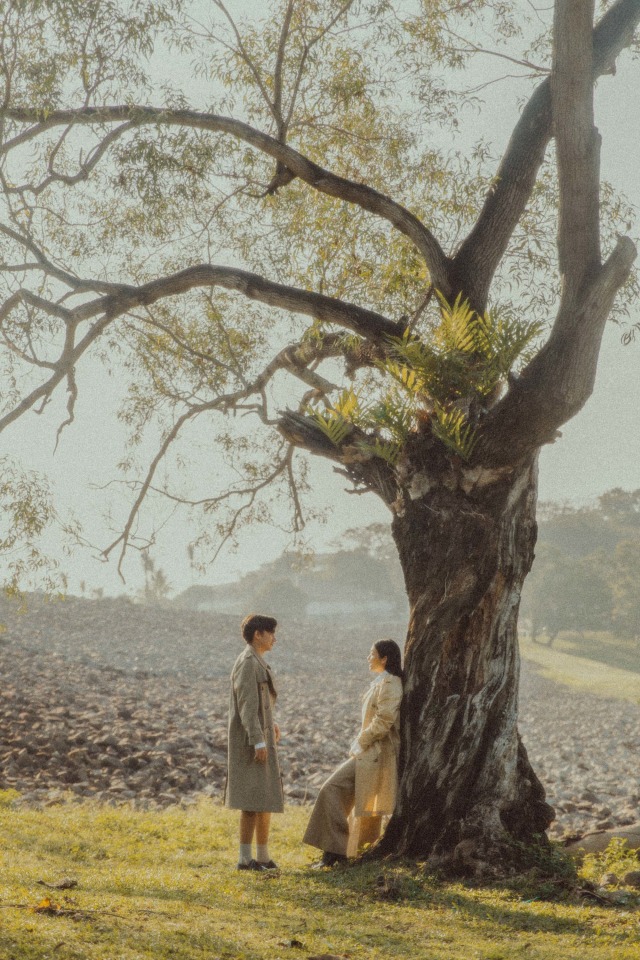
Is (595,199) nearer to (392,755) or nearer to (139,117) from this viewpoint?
(139,117)

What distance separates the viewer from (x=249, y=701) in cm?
766

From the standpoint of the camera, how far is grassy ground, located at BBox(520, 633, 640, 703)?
1462 inches

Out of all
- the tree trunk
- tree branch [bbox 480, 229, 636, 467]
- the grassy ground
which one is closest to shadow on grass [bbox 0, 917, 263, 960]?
the tree trunk

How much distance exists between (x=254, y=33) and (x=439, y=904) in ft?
31.0

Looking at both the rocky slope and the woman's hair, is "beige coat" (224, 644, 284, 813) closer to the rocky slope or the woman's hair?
the woman's hair

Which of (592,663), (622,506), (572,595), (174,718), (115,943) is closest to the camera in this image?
(115,943)

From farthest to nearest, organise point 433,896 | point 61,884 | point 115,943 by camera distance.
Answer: point 433,896 → point 61,884 → point 115,943

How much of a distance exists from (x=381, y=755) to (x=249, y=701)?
122 centimetres

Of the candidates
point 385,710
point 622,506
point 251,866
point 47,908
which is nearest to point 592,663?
point 622,506

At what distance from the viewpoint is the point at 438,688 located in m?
7.73

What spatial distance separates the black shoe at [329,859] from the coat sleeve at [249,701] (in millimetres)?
1173

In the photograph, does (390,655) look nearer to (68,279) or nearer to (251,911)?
(251,911)

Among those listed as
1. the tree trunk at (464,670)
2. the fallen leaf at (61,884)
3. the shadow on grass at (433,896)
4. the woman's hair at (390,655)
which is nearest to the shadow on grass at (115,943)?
the fallen leaf at (61,884)

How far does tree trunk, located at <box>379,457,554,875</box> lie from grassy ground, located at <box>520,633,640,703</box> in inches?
1014
